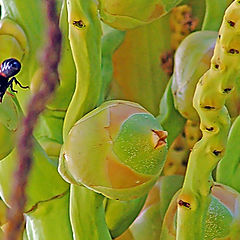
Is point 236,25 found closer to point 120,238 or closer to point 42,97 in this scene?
point 42,97

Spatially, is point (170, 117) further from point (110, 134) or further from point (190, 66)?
point (110, 134)

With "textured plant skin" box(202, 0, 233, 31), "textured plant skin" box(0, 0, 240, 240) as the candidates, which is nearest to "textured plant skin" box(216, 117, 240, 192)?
"textured plant skin" box(0, 0, 240, 240)

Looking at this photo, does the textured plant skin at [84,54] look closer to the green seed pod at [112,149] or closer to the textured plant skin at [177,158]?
the green seed pod at [112,149]

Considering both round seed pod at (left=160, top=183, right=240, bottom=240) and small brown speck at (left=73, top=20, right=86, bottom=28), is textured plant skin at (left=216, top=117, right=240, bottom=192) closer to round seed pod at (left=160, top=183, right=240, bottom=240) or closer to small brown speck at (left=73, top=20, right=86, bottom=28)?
round seed pod at (left=160, top=183, right=240, bottom=240)

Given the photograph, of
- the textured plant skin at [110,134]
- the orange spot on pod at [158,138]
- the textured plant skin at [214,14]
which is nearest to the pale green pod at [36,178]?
the textured plant skin at [110,134]

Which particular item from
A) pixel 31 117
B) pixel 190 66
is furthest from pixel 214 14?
pixel 31 117
